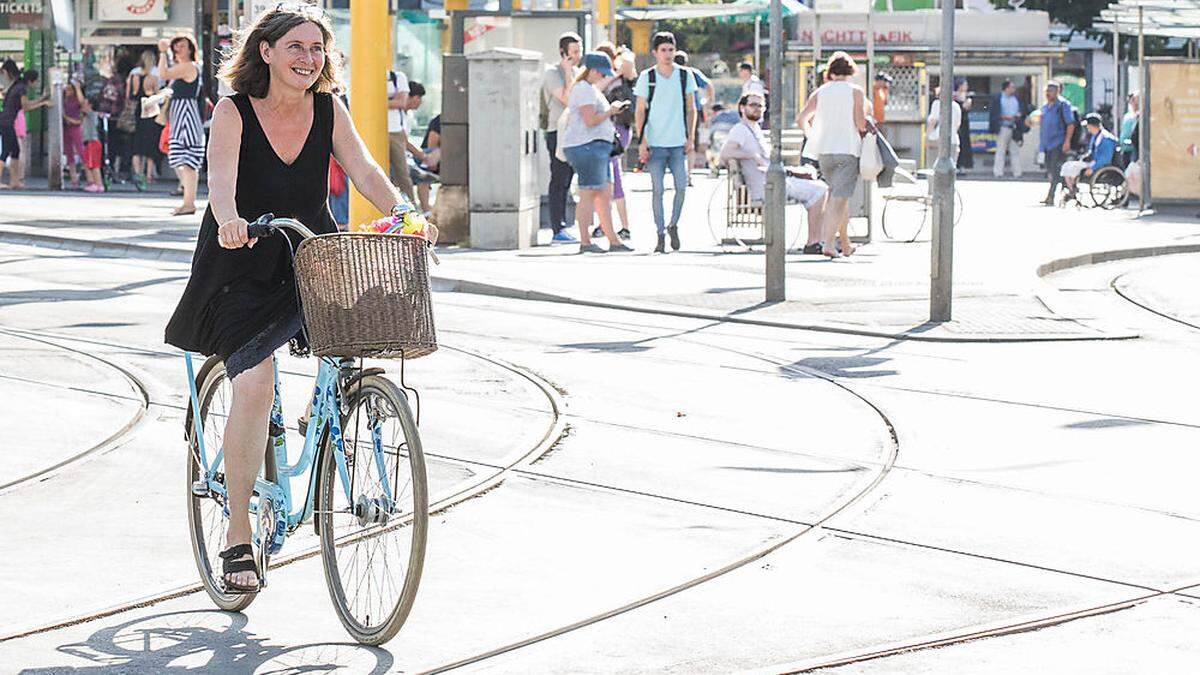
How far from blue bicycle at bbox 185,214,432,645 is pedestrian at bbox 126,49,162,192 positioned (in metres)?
22.5

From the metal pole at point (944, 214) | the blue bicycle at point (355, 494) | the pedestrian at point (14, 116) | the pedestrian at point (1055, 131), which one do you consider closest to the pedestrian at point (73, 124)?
the pedestrian at point (14, 116)

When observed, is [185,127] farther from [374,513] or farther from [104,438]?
[374,513]

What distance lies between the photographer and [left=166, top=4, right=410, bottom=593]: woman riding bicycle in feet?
18.6

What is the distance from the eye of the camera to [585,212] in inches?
732

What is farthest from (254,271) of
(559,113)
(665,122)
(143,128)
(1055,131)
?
(1055,131)

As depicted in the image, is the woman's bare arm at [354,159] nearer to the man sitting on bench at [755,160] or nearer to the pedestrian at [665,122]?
the pedestrian at [665,122]

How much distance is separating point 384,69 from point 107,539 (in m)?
11.9

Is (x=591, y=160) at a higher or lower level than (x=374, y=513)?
higher

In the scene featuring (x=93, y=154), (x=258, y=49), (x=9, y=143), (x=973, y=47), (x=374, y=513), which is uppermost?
(x=973, y=47)

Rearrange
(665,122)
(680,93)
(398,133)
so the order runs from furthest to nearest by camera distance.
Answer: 1. (398,133)
2. (680,93)
3. (665,122)

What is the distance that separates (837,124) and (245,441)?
1264 centimetres

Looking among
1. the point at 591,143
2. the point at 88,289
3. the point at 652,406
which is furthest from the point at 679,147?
the point at 652,406

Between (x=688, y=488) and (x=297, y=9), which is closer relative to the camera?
(x=297, y=9)

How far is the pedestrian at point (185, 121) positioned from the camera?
71.5 feet
